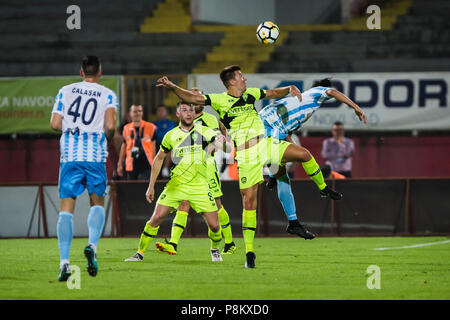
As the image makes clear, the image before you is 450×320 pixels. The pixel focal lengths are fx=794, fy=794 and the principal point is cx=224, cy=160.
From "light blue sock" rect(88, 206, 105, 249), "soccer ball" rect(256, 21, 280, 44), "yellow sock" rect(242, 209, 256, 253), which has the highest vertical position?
"soccer ball" rect(256, 21, 280, 44)

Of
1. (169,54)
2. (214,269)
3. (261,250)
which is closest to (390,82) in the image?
(169,54)

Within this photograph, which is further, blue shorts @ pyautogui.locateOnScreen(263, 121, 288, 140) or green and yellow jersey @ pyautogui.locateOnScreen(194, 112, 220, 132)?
green and yellow jersey @ pyautogui.locateOnScreen(194, 112, 220, 132)

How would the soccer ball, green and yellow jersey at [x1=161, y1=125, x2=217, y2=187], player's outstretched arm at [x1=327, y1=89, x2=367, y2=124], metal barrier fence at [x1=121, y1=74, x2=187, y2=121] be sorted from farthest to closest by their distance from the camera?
metal barrier fence at [x1=121, y1=74, x2=187, y2=121] < the soccer ball < green and yellow jersey at [x1=161, y1=125, x2=217, y2=187] < player's outstretched arm at [x1=327, y1=89, x2=367, y2=124]

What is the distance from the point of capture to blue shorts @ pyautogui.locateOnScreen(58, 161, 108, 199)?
724cm

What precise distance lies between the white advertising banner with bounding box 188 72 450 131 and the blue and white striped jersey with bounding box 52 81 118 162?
9739mm

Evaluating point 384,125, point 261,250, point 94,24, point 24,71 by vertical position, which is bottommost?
point 261,250

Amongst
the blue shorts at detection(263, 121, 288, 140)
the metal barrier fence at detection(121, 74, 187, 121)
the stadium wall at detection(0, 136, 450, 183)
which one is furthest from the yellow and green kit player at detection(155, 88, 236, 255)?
the metal barrier fence at detection(121, 74, 187, 121)

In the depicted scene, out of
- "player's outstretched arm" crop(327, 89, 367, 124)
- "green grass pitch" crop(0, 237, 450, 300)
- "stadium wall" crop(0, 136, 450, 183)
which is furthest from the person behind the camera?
"stadium wall" crop(0, 136, 450, 183)

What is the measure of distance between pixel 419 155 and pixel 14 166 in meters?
9.08

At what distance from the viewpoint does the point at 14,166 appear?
17.9 m

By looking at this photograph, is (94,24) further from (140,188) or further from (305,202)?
(305,202)

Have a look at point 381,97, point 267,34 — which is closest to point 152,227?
point 267,34

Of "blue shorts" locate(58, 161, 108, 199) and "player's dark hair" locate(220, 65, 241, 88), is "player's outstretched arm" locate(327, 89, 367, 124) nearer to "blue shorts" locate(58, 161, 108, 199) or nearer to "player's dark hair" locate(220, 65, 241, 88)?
"player's dark hair" locate(220, 65, 241, 88)

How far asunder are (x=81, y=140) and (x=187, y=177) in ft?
8.00
